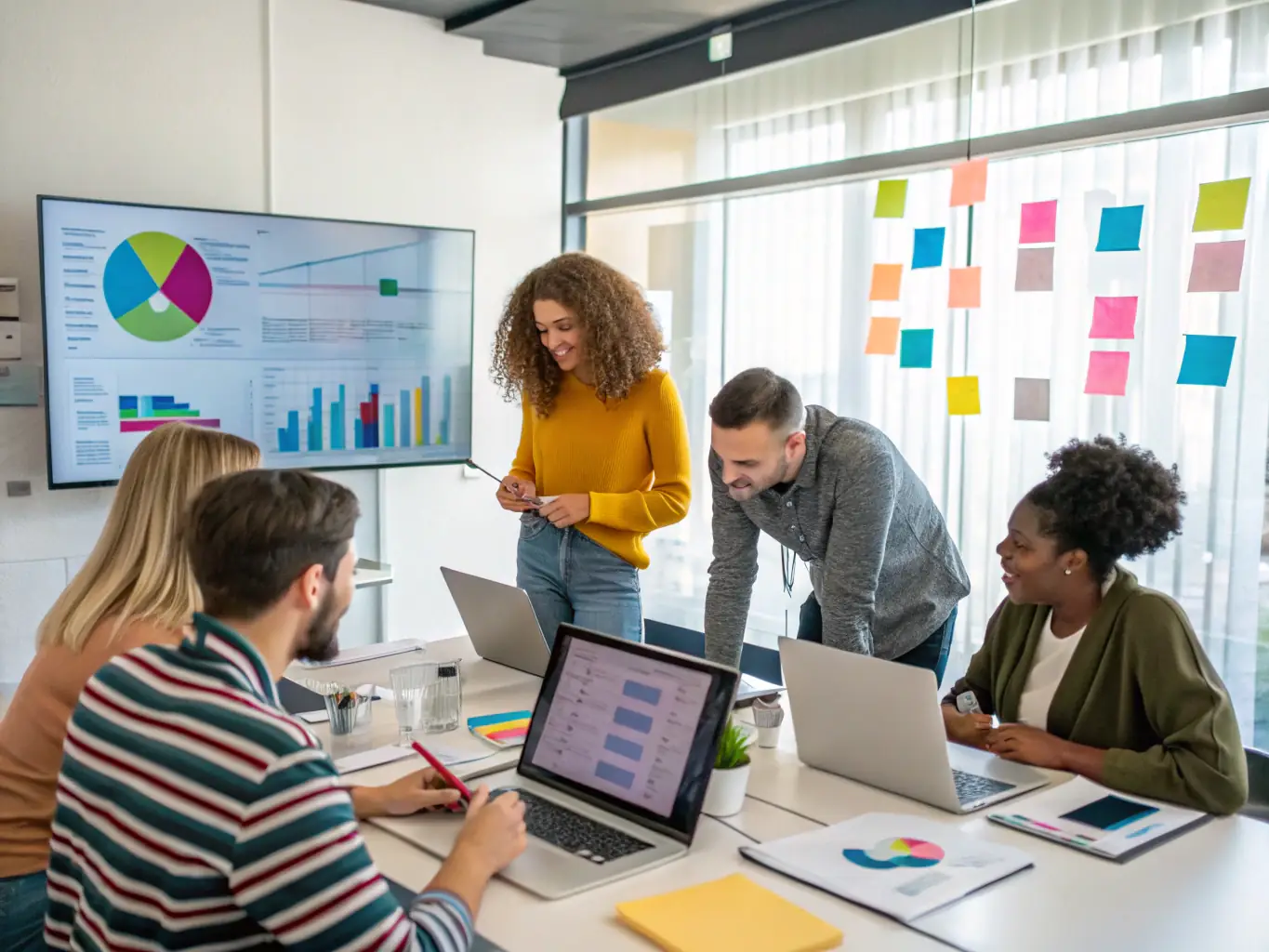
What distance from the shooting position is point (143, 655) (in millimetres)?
1287

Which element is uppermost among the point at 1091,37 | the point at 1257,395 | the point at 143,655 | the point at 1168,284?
the point at 1091,37

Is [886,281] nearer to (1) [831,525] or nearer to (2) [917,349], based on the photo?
(2) [917,349]

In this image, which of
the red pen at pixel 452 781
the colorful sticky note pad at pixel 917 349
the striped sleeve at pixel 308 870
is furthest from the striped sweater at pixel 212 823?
the colorful sticky note pad at pixel 917 349

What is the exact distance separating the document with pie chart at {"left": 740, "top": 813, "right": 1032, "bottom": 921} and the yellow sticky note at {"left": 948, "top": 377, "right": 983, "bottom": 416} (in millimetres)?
1999

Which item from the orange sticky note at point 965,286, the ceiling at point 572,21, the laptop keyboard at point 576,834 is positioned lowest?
the laptop keyboard at point 576,834

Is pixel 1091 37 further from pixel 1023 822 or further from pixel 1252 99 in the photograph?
pixel 1023 822

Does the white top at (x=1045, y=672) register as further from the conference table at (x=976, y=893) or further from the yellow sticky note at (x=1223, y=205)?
the yellow sticky note at (x=1223, y=205)

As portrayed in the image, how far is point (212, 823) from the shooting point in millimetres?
1154

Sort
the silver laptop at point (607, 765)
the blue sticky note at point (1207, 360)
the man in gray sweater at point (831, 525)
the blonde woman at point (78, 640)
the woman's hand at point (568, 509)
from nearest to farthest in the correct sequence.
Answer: the silver laptop at point (607, 765) < the blonde woman at point (78, 640) < the man in gray sweater at point (831, 525) < the woman's hand at point (568, 509) < the blue sticky note at point (1207, 360)

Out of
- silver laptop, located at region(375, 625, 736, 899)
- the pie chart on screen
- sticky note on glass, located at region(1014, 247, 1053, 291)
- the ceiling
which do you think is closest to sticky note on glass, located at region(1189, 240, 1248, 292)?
sticky note on glass, located at region(1014, 247, 1053, 291)

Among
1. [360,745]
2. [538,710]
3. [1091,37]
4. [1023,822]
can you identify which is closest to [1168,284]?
[1091,37]

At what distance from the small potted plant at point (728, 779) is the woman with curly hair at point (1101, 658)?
0.50m

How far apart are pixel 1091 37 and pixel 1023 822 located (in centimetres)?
233

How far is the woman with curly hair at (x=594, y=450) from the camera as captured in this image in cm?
282
